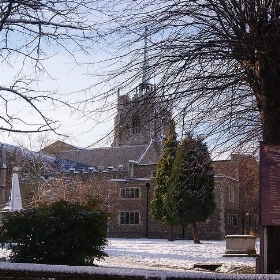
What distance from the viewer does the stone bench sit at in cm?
2117

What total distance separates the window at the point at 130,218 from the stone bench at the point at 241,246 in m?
28.8

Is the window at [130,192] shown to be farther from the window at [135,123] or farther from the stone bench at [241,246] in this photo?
the window at [135,123]

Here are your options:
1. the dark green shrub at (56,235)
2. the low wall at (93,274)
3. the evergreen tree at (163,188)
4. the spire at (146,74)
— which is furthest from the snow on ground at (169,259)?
the evergreen tree at (163,188)

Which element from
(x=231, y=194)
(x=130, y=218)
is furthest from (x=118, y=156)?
(x=231, y=194)

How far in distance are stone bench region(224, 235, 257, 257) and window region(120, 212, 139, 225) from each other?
94.4 feet

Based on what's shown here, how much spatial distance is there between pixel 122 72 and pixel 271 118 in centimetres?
297

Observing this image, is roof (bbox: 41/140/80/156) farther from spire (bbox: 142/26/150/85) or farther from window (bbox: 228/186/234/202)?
window (bbox: 228/186/234/202)

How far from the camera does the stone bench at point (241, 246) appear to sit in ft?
69.4

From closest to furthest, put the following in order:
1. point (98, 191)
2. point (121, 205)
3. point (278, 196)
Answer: point (278, 196)
point (98, 191)
point (121, 205)

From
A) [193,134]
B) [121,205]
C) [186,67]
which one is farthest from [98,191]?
[186,67]

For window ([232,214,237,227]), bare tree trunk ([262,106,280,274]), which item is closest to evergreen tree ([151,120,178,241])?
window ([232,214,237,227])

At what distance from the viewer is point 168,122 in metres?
11.1

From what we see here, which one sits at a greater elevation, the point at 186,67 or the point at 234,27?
the point at 234,27

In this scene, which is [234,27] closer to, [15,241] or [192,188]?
[15,241]
